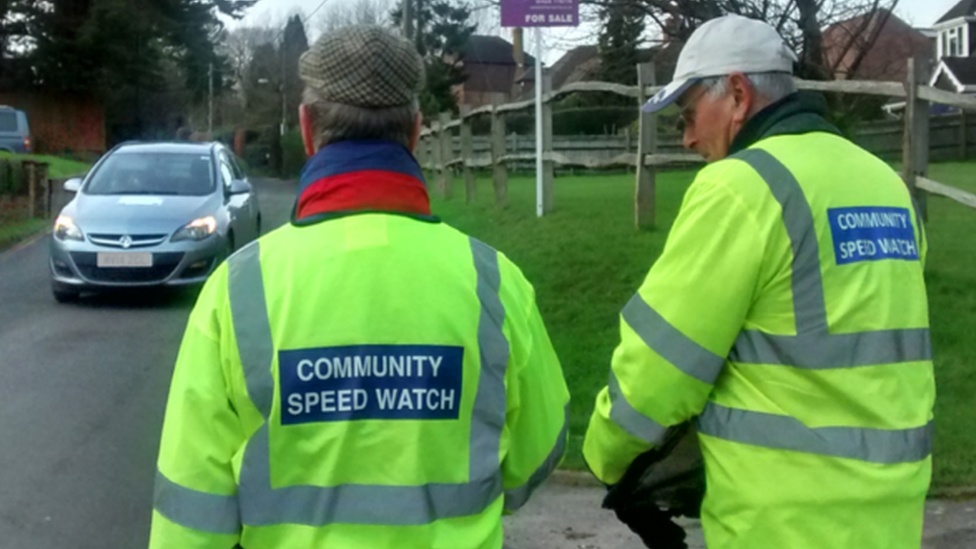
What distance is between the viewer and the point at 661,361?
2.50 metres

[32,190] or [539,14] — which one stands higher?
[539,14]

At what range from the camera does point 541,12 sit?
547 inches

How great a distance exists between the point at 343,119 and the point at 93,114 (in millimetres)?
47211

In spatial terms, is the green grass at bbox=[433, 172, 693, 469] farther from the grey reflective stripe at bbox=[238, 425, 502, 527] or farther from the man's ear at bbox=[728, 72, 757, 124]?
the grey reflective stripe at bbox=[238, 425, 502, 527]

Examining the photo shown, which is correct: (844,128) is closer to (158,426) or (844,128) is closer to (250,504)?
(158,426)

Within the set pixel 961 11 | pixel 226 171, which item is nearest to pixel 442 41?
pixel 961 11

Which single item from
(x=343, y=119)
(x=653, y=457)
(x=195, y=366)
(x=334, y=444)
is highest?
(x=343, y=119)

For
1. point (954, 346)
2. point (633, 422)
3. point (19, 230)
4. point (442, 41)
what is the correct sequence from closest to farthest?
point (633, 422) → point (954, 346) → point (19, 230) → point (442, 41)

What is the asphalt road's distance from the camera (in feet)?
18.8

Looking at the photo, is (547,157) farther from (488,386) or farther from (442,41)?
(442,41)

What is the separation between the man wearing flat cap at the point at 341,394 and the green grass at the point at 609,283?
422cm

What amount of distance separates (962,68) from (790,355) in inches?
2417

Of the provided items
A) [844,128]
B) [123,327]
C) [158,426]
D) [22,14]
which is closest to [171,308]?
[123,327]

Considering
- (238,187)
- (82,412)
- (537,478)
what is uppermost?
(238,187)
